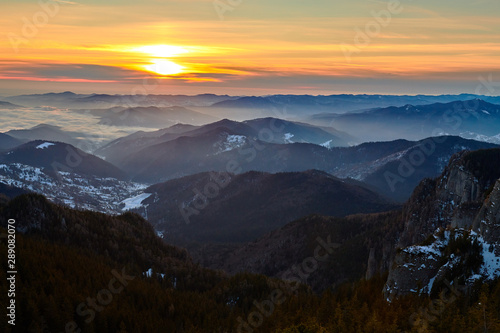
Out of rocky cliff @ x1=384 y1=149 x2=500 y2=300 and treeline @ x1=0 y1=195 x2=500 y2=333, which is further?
rocky cliff @ x1=384 y1=149 x2=500 y2=300

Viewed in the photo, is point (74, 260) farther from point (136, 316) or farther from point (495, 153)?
point (495, 153)

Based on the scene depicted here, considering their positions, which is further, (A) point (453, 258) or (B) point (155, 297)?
(B) point (155, 297)

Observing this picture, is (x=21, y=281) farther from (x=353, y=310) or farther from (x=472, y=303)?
(x=472, y=303)

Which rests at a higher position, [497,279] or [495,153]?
[495,153]

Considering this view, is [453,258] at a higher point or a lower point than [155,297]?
higher

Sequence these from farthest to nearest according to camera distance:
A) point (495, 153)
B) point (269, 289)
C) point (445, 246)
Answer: point (495, 153)
point (269, 289)
point (445, 246)

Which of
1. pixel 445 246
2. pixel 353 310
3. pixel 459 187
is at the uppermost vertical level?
pixel 459 187

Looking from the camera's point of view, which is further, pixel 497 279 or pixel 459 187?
pixel 459 187

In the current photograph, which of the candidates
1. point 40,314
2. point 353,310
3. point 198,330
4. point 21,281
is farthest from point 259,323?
point 21,281

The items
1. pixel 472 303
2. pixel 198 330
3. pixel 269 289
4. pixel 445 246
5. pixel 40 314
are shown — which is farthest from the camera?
pixel 269 289

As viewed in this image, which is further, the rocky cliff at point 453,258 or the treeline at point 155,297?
the rocky cliff at point 453,258
